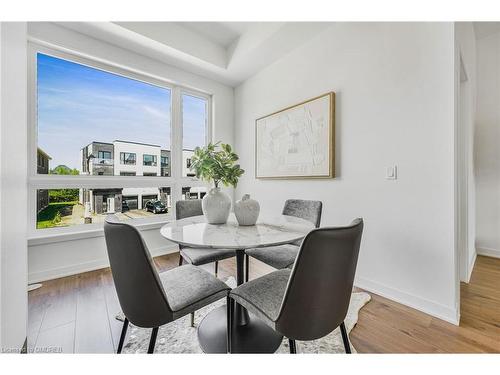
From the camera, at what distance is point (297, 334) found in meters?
0.86

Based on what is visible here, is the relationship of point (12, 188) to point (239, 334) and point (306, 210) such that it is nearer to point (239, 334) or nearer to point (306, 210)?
point (239, 334)

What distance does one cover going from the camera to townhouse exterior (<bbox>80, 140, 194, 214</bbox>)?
254 centimetres

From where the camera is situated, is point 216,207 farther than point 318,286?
Yes

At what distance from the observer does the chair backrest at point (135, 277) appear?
86 cm

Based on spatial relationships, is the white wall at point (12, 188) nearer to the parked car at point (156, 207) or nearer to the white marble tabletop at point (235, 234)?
the white marble tabletop at point (235, 234)

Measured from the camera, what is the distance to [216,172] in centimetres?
146

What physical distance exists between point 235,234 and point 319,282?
53 centimetres

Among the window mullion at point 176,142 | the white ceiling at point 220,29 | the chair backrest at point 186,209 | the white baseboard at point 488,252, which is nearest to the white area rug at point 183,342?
the chair backrest at point 186,209

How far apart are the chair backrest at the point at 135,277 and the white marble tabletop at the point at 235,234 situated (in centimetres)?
20

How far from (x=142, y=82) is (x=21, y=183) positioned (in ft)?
7.07

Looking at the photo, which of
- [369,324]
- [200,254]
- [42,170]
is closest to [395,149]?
[369,324]

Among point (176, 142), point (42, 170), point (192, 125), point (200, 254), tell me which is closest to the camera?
point (200, 254)

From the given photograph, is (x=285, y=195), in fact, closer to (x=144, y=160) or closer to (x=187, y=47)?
(x=144, y=160)

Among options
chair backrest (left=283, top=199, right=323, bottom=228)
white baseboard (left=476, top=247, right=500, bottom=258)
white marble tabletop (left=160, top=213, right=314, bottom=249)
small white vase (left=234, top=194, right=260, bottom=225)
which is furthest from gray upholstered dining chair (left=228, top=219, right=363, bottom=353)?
white baseboard (left=476, top=247, right=500, bottom=258)
